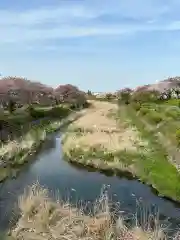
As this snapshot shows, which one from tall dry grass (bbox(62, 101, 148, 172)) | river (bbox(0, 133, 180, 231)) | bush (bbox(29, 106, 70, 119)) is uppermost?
bush (bbox(29, 106, 70, 119))

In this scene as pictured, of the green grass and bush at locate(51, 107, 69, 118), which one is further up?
bush at locate(51, 107, 69, 118)

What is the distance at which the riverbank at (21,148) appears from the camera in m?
25.5

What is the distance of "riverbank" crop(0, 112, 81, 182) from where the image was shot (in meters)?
25.5

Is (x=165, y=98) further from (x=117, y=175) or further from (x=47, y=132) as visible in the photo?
(x=117, y=175)

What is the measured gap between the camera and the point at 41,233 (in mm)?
14328

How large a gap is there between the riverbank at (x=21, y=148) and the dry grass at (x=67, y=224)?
8.05m

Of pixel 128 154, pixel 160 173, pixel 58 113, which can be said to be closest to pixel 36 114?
pixel 58 113

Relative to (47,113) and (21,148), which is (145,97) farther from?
(21,148)

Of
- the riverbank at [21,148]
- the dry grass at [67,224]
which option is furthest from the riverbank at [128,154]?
the dry grass at [67,224]

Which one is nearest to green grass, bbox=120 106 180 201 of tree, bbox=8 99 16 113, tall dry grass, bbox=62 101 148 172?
tall dry grass, bbox=62 101 148 172

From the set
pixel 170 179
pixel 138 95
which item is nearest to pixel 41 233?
pixel 170 179

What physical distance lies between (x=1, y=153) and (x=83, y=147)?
22.9ft

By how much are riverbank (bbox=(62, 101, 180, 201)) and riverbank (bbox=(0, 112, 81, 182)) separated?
2544 mm

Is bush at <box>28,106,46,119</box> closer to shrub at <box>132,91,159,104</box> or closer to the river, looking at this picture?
the river
